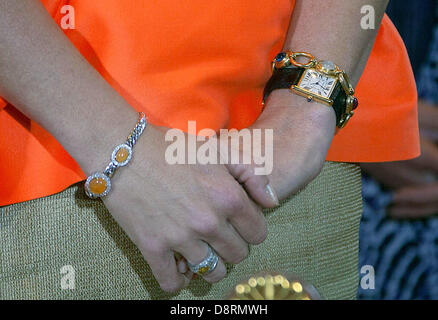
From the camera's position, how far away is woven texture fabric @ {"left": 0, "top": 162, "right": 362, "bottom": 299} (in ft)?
1.99

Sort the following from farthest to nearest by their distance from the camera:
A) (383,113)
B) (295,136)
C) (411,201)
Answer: (411,201), (383,113), (295,136)

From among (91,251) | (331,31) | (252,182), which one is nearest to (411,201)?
(331,31)

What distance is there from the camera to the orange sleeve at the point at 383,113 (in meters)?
0.79

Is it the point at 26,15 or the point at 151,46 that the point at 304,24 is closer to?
the point at 151,46

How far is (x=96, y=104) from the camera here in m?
0.57

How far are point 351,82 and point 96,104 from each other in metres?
0.39

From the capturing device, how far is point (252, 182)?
0.62 meters

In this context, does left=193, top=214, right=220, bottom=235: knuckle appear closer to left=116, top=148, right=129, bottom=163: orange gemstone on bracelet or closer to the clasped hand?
the clasped hand

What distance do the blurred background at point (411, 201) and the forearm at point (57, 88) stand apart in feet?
3.03

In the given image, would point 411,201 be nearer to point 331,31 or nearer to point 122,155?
point 331,31

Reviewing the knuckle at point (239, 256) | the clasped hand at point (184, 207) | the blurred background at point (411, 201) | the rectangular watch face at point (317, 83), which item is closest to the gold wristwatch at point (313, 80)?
the rectangular watch face at point (317, 83)

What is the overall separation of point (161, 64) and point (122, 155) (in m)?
0.14

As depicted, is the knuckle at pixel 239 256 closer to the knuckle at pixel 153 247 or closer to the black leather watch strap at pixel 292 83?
the knuckle at pixel 153 247
